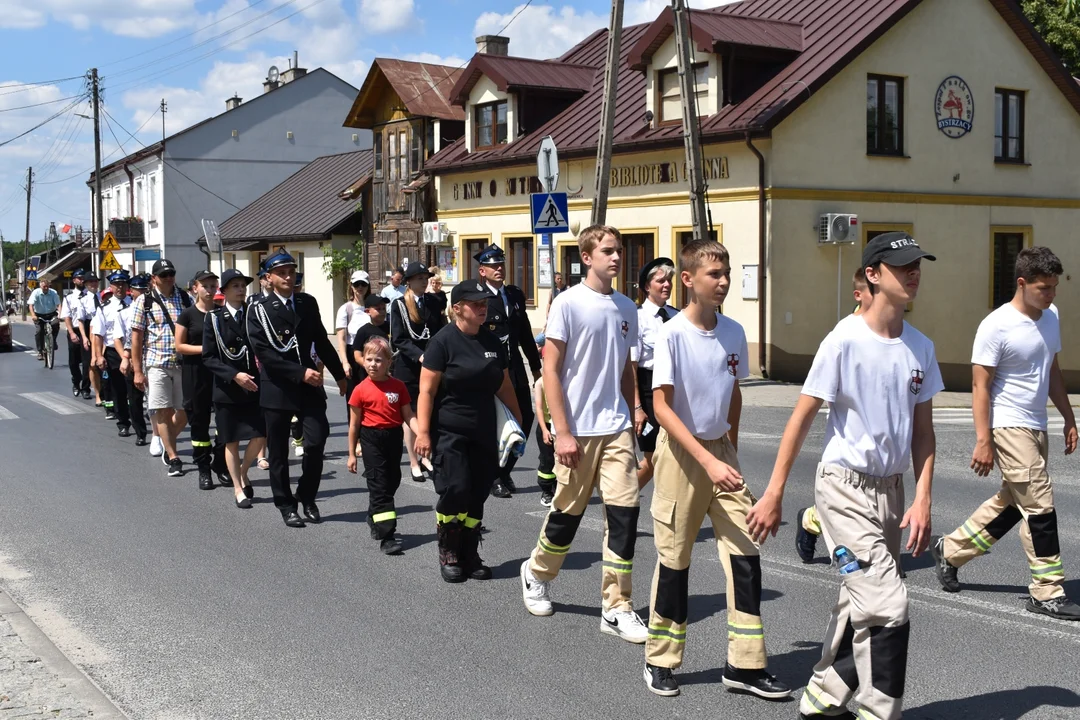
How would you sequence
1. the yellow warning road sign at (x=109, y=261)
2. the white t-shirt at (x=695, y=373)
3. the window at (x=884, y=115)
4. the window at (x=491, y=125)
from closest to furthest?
the white t-shirt at (x=695, y=373), the window at (x=884, y=115), the window at (x=491, y=125), the yellow warning road sign at (x=109, y=261)

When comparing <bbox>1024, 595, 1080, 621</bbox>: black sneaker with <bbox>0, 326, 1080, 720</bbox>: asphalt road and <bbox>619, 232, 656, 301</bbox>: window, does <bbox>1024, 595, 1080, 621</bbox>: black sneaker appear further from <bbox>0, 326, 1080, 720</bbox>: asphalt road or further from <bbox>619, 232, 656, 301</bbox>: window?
<bbox>619, 232, 656, 301</bbox>: window

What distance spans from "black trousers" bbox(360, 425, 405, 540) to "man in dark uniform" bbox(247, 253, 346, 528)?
30.6 inches

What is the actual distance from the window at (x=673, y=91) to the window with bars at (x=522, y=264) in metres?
5.28

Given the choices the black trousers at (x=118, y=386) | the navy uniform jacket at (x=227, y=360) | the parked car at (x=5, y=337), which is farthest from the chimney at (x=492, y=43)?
the navy uniform jacket at (x=227, y=360)

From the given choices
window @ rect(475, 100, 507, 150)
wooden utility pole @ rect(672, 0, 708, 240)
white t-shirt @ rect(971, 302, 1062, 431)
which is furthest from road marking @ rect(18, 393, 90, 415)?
window @ rect(475, 100, 507, 150)

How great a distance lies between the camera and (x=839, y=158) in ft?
75.9

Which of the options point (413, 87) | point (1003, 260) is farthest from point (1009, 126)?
point (413, 87)

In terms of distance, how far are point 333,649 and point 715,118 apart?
19.2 meters

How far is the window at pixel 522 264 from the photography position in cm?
2892

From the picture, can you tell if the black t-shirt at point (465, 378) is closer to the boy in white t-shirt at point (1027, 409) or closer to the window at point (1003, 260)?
the boy in white t-shirt at point (1027, 409)

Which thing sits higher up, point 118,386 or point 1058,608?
point 118,386

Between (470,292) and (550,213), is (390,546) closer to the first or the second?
(470,292)

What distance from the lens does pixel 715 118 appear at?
2333 centimetres

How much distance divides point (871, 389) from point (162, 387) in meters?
8.29
